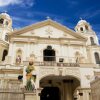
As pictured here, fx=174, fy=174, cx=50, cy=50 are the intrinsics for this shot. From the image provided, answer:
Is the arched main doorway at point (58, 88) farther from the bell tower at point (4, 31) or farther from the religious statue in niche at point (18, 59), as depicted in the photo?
the bell tower at point (4, 31)

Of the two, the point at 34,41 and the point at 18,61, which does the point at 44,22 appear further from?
the point at 18,61

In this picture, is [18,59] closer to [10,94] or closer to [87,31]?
[10,94]

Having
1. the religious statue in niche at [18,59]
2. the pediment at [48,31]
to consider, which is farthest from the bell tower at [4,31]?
the religious statue in niche at [18,59]

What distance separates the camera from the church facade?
20750mm

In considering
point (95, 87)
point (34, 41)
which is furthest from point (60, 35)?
point (95, 87)

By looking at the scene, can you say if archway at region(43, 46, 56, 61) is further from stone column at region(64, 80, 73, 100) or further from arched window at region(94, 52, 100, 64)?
arched window at region(94, 52, 100, 64)

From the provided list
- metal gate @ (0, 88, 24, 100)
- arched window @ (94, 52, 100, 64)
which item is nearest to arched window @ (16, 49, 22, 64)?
metal gate @ (0, 88, 24, 100)

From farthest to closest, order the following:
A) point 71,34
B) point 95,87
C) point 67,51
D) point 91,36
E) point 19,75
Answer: point 91,36 → point 71,34 → point 67,51 → point 19,75 → point 95,87

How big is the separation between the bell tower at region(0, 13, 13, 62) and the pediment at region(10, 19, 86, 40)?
6014 mm

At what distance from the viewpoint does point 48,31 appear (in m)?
29.4

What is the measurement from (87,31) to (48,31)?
1194cm

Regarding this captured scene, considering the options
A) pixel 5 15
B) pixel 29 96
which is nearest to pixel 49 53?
pixel 5 15

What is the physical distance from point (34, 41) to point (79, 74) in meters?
10.0

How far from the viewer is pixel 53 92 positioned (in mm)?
26828
